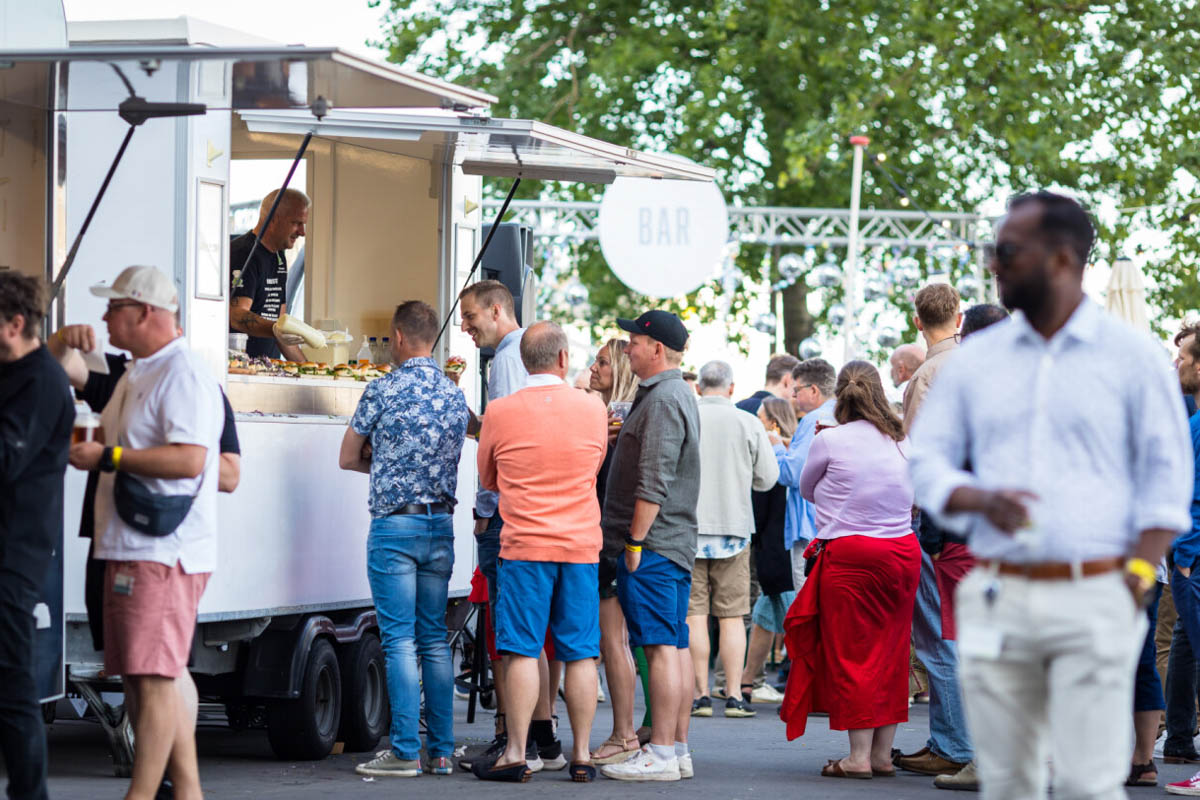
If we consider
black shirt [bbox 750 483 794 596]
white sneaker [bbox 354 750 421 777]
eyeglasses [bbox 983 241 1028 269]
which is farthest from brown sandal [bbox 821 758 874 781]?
eyeglasses [bbox 983 241 1028 269]

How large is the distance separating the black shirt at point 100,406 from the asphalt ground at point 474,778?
5.04 feet

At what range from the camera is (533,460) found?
7.46m

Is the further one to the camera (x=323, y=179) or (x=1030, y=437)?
(x=323, y=179)

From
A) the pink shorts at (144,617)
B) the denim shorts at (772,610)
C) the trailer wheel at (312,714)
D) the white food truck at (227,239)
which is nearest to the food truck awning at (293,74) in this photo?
the white food truck at (227,239)

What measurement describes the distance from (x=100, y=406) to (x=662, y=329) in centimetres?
260

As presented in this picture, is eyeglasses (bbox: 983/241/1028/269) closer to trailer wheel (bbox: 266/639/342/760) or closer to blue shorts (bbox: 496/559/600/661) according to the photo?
blue shorts (bbox: 496/559/600/661)

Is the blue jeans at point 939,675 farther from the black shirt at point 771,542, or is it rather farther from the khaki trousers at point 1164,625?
the black shirt at point 771,542

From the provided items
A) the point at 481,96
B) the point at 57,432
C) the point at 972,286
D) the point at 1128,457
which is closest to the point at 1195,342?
the point at 481,96

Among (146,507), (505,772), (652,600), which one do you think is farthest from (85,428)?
(652,600)

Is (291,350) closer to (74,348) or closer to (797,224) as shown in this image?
(74,348)

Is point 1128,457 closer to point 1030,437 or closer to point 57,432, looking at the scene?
point 1030,437

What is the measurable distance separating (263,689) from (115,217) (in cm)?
212

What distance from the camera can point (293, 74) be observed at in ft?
19.9

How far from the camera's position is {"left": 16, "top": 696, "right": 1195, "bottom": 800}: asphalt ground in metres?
7.36
